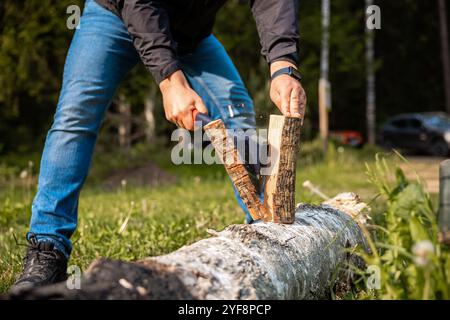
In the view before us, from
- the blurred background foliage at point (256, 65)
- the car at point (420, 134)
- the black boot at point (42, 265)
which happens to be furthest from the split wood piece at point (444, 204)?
the car at point (420, 134)

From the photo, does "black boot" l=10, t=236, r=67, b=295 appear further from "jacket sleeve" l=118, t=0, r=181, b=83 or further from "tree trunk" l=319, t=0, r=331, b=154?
"tree trunk" l=319, t=0, r=331, b=154

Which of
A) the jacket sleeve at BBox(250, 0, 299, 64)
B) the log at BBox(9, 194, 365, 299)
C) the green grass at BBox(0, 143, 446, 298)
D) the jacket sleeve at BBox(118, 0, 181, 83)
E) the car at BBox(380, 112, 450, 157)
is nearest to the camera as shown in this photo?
the log at BBox(9, 194, 365, 299)

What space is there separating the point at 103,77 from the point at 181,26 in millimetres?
465

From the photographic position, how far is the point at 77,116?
268cm

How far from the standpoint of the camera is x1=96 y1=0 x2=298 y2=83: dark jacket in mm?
2395

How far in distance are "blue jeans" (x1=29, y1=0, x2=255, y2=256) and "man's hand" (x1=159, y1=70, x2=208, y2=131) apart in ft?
1.82

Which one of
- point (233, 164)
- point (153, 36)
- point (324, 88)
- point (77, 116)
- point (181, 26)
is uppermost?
point (324, 88)

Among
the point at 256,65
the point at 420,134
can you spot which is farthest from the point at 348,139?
the point at 256,65

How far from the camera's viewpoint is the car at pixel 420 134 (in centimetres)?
1691

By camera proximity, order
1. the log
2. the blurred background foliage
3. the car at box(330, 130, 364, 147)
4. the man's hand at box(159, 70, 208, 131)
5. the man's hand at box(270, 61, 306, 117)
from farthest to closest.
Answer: the car at box(330, 130, 364, 147)
the blurred background foliage
the man's hand at box(270, 61, 306, 117)
the man's hand at box(159, 70, 208, 131)
the log

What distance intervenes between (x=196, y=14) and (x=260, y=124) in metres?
0.77

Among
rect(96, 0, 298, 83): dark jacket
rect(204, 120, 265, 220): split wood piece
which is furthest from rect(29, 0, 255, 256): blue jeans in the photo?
rect(204, 120, 265, 220): split wood piece

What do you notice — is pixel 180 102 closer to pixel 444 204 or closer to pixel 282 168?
pixel 282 168
